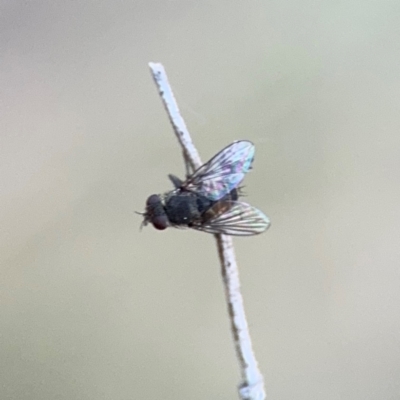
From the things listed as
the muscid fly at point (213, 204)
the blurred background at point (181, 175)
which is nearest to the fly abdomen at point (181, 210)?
the muscid fly at point (213, 204)

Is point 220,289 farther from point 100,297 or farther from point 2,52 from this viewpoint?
point 2,52

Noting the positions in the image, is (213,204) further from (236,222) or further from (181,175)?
(181,175)

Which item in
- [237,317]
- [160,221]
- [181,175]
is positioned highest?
[181,175]

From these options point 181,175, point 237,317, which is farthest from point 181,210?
point 181,175

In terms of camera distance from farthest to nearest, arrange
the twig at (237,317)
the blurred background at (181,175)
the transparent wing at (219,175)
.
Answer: the blurred background at (181,175) → the transparent wing at (219,175) → the twig at (237,317)

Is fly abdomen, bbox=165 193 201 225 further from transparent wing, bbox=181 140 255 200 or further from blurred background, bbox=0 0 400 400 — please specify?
blurred background, bbox=0 0 400 400

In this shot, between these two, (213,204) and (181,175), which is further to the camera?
(181,175)

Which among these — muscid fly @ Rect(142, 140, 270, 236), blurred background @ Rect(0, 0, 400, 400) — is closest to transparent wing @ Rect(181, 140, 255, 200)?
muscid fly @ Rect(142, 140, 270, 236)

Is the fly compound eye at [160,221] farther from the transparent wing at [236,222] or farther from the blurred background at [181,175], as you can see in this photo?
the blurred background at [181,175]
